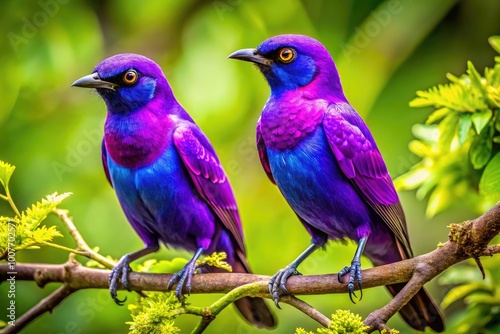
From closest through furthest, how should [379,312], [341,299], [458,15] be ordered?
[379,312]
[341,299]
[458,15]

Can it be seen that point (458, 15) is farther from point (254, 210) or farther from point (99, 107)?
point (99, 107)

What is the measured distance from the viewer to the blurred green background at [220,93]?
561cm

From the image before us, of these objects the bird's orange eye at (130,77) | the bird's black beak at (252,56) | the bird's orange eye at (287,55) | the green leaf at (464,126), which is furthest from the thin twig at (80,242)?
the green leaf at (464,126)

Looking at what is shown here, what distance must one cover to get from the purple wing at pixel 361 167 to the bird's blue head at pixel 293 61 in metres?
0.15

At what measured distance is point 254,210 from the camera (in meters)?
5.70

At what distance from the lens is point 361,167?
10.4 ft

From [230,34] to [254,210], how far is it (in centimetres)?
131

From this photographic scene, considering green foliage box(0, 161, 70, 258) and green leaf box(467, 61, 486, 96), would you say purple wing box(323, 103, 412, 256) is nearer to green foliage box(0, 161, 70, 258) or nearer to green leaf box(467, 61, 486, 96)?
green leaf box(467, 61, 486, 96)

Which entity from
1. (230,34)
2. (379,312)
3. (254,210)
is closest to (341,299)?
(254,210)

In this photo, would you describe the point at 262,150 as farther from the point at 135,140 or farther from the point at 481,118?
the point at 481,118

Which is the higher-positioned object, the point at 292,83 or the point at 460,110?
the point at 292,83

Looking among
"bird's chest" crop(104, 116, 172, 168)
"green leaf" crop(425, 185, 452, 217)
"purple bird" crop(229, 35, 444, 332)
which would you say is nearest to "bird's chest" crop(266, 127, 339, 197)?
"purple bird" crop(229, 35, 444, 332)

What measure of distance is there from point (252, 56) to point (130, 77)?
1.80 feet

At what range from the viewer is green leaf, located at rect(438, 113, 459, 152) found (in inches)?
127
